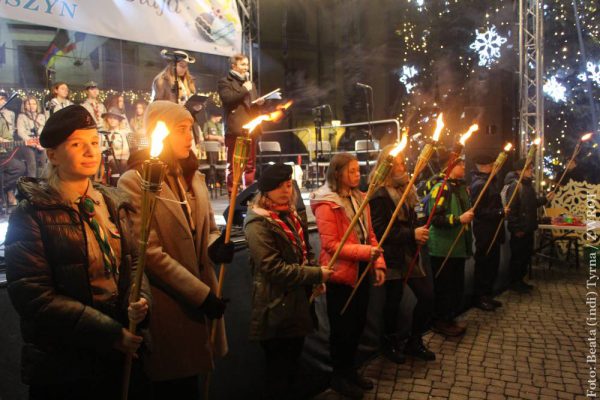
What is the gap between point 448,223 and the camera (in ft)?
15.9

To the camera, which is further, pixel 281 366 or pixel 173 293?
pixel 281 366

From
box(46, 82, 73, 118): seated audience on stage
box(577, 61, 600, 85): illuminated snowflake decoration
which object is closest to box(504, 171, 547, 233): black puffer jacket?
box(46, 82, 73, 118): seated audience on stage

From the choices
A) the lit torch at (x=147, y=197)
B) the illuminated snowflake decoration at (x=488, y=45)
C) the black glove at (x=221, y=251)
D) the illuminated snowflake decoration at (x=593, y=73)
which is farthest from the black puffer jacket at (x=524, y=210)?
the illuminated snowflake decoration at (x=488, y=45)

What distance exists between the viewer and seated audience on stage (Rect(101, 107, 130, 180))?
7.62 m

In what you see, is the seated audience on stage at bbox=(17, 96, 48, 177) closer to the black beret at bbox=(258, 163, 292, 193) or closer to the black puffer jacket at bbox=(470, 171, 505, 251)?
the black beret at bbox=(258, 163, 292, 193)

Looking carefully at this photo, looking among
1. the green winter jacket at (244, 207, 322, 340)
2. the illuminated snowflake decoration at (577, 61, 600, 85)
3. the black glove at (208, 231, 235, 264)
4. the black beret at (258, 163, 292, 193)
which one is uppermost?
the illuminated snowflake decoration at (577, 61, 600, 85)

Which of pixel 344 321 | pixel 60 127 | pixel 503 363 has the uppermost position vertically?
pixel 60 127

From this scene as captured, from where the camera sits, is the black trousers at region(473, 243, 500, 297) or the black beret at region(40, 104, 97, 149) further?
the black trousers at region(473, 243, 500, 297)

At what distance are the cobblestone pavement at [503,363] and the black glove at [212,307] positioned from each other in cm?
204

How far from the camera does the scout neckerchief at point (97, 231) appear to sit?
1.81 metres

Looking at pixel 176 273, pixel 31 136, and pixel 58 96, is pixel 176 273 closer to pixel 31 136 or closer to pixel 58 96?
pixel 58 96

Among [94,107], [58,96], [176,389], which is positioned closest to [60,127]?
[176,389]

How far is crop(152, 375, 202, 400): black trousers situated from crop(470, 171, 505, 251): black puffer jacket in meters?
4.48

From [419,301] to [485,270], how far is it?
2.20 meters
